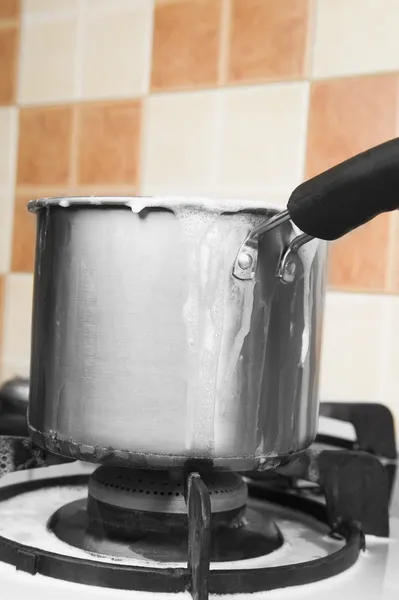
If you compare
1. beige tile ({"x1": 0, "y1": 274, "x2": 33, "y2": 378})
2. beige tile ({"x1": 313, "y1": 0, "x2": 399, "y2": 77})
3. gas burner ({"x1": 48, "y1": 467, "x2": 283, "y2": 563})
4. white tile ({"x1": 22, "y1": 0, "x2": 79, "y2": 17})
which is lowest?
gas burner ({"x1": 48, "y1": 467, "x2": 283, "y2": 563})

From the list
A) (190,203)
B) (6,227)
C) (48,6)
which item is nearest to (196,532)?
(190,203)

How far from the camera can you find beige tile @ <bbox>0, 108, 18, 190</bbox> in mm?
1070

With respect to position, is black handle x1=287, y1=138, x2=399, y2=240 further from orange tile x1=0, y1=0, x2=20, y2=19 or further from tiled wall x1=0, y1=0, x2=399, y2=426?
orange tile x1=0, y1=0, x2=20, y2=19

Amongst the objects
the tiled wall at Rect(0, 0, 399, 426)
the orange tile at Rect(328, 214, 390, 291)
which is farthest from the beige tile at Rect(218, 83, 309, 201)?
the orange tile at Rect(328, 214, 390, 291)

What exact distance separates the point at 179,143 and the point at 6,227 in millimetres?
312

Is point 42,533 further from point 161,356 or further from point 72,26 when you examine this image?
point 72,26

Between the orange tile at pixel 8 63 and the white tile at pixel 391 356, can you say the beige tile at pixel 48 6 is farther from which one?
the white tile at pixel 391 356

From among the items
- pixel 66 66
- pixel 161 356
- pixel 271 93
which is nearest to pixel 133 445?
pixel 161 356

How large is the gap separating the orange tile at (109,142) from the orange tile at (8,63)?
5.5 inches

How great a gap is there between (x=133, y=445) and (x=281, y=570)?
0.12 m

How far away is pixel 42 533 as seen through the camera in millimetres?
505

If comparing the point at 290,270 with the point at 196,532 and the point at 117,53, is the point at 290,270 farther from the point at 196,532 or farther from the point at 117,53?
the point at 117,53

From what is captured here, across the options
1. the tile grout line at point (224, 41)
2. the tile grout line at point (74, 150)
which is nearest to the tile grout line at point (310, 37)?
the tile grout line at point (224, 41)

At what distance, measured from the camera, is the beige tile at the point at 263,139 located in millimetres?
851
